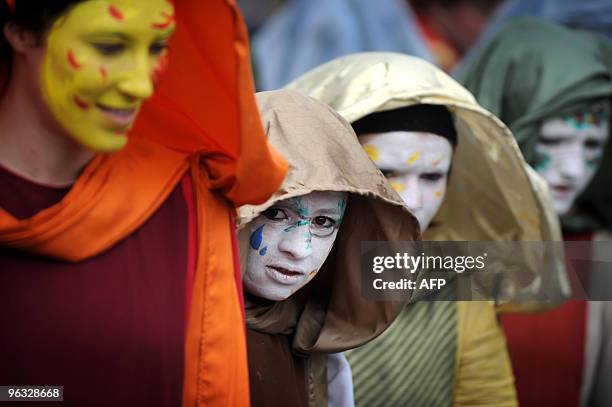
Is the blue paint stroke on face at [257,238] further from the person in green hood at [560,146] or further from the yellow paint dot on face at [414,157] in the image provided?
the person in green hood at [560,146]

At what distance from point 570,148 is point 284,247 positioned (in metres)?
1.54

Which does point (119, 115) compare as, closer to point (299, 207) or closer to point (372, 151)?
point (299, 207)

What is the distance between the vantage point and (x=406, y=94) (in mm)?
2605

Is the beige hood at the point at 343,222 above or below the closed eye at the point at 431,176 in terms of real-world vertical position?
below

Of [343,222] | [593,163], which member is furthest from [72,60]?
[593,163]

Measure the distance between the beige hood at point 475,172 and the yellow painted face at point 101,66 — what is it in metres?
0.93

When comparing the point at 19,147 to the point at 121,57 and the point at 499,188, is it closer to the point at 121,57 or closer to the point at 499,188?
the point at 121,57

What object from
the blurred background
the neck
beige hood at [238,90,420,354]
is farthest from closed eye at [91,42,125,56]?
the blurred background

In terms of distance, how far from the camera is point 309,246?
218 centimetres

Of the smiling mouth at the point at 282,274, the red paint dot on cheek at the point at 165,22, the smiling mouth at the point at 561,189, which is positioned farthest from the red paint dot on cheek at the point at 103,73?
the smiling mouth at the point at 561,189

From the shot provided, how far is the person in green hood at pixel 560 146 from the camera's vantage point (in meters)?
3.36

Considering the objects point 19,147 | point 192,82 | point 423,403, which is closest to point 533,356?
point 423,403

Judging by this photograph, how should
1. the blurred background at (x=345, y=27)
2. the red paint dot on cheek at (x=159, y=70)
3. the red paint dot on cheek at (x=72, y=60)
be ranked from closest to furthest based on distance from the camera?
the red paint dot on cheek at (x=72, y=60)
the red paint dot on cheek at (x=159, y=70)
the blurred background at (x=345, y=27)

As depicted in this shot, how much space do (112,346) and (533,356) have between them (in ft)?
5.91
